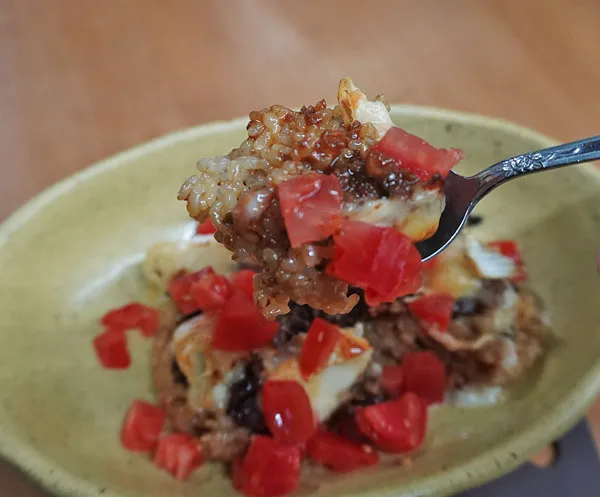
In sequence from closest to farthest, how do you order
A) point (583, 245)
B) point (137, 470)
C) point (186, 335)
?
point (137, 470)
point (186, 335)
point (583, 245)

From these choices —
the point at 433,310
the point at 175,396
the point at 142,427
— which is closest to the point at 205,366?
the point at 175,396

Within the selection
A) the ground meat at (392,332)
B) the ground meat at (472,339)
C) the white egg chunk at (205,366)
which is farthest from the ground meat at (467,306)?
the white egg chunk at (205,366)

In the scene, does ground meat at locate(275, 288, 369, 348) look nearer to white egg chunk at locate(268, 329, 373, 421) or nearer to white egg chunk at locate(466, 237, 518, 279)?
white egg chunk at locate(268, 329, 373, 421)

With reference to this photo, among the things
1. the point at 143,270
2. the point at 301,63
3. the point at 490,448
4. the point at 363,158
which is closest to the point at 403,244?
the point at 363,158

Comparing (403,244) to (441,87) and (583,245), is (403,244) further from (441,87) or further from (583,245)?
(441,87)

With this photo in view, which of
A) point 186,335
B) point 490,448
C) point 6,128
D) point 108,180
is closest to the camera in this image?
point 490,448

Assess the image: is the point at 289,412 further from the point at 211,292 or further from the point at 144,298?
the point at 144,298

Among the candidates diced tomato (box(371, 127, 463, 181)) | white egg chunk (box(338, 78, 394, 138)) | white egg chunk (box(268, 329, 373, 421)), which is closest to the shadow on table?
white egg chunk (box(268, 329, 373, 421))
